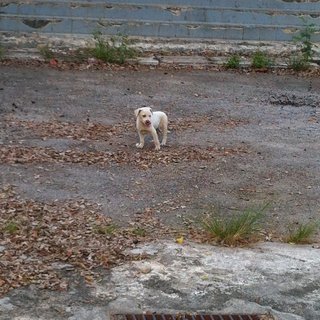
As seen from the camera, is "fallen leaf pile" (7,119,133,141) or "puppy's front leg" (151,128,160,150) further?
"fallen leaf pile" (7,119,133,141)

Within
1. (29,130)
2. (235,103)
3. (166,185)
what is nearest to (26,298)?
(166,185)

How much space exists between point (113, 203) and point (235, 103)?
444 cm

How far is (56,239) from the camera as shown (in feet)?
17.0

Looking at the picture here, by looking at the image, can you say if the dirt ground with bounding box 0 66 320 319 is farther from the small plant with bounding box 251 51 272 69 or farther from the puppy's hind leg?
the small plant with bounding box 251 51 272 69

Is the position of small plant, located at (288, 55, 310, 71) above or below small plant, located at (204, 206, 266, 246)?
below

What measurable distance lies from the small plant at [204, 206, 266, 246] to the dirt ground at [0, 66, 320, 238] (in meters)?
0.34

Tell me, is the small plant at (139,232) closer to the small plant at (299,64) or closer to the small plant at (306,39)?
the small plant at (299,64)

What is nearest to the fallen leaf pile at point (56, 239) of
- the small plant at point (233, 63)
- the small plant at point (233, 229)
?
the small plant at point (233, 229)

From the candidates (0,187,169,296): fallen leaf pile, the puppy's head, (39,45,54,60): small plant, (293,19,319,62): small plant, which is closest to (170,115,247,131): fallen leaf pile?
the puppy's head

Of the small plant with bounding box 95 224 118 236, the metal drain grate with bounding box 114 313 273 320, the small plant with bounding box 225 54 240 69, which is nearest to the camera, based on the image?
the metal drain grate with bounding box 114 313 273 320

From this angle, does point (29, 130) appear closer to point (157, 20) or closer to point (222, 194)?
point (222, 194)

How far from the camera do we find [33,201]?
5.96m

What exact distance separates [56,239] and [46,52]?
7401mm

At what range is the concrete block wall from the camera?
1262 centimetres
